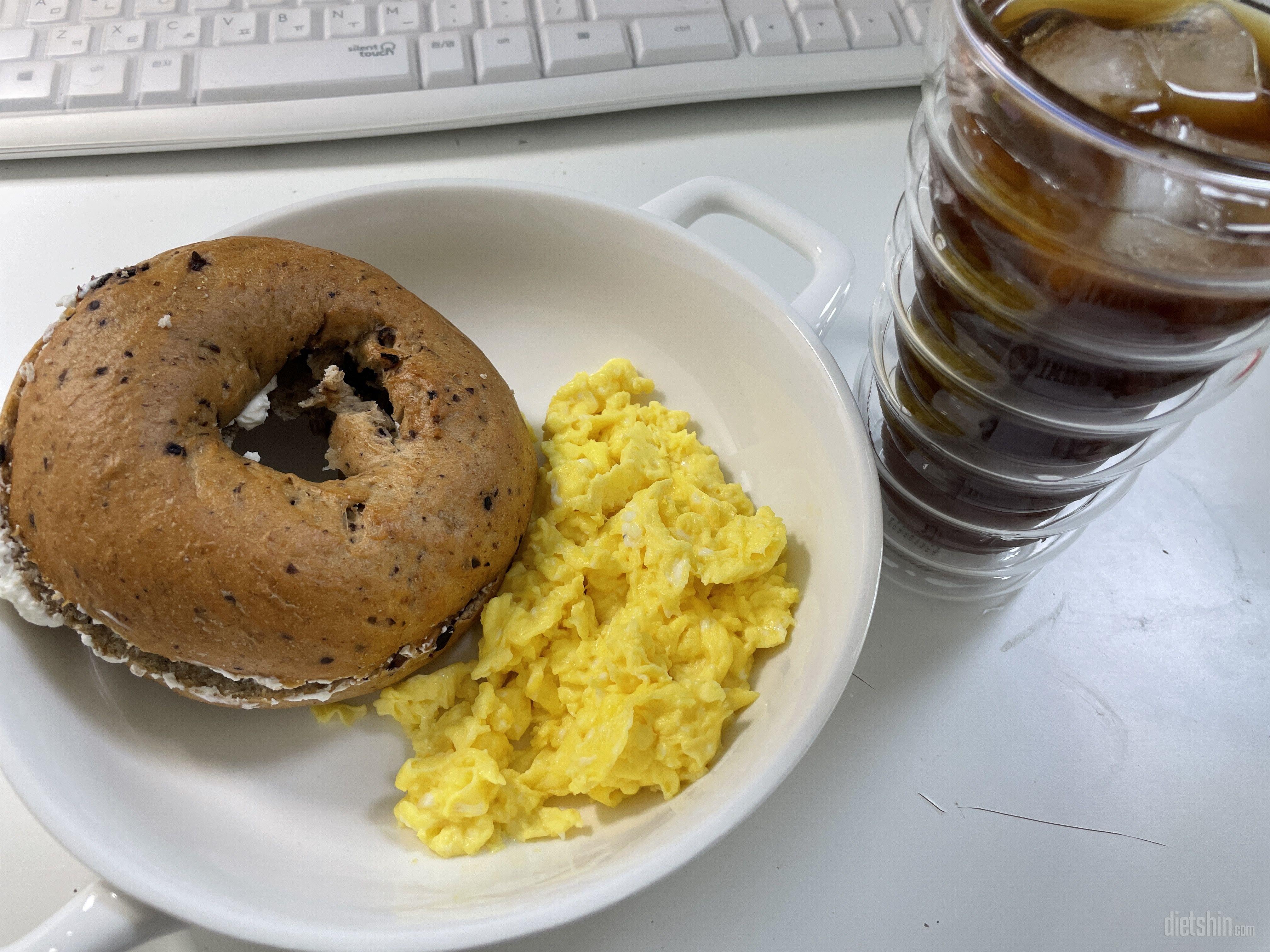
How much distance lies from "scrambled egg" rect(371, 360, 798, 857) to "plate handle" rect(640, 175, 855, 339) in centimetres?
24

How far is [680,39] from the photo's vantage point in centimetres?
145

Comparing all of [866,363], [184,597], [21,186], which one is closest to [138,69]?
[21,186]

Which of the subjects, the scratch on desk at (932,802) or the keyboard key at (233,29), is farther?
the keyboard key at (233,29)

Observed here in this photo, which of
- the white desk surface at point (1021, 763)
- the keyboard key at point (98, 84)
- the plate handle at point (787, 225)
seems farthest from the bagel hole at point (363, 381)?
the keyboard key at point (98, 84)

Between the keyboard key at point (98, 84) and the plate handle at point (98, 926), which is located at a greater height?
the keyboard key at point (98, 84)

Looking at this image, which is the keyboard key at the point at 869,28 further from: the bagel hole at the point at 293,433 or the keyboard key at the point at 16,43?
the keyboard key at the point at 16,43

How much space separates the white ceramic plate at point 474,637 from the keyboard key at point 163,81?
514 mm

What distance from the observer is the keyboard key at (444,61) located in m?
1.41

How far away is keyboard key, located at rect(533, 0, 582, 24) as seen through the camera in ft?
Answer: 4.74

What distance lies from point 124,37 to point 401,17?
1.45 ft

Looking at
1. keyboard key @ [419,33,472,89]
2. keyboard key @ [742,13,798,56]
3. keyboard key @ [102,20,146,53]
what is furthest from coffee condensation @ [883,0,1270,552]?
keyboard key @ [102,20,146,53]

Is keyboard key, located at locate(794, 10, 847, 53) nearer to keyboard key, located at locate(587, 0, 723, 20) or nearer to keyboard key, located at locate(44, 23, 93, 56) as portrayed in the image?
keyboard key, located at locate(587, 0, 723, 20)

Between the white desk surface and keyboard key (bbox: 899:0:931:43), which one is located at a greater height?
keyboard key (bbox: 899:0:931:43)

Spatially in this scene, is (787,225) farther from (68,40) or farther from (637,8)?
(68,40)
